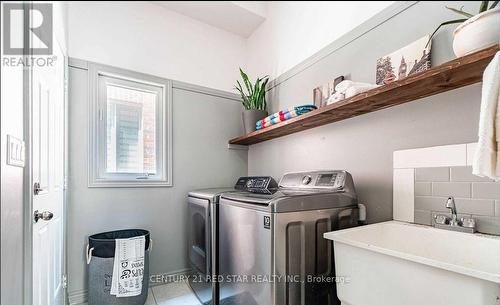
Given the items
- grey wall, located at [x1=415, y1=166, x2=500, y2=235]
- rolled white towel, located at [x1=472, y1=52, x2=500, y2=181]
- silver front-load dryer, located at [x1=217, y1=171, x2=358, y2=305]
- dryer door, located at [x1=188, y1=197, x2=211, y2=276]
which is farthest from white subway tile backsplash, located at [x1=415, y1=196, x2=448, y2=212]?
dryer door, located at [x1=188, y1=197, x2=211, y2=276]

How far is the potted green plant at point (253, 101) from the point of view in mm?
2289

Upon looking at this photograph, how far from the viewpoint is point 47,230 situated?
130 centimetres

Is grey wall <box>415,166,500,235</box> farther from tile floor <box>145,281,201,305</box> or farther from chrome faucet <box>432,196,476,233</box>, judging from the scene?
tile floor <box>145,281,201,305</box>

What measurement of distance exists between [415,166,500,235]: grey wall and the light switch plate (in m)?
1.80

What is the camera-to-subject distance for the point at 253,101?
2340 millimetres

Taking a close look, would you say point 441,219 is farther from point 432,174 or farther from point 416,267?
point 416,267

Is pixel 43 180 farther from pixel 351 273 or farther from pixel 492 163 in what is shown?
pixel 492 163

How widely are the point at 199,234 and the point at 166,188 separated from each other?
58 centimetres

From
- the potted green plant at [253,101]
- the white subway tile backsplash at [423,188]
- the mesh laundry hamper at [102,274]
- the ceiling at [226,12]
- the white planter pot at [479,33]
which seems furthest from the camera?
the potted green plant at [253,101]

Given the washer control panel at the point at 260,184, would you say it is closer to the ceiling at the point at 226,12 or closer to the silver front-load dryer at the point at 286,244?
the silver front-load dryer at the point at 286,244

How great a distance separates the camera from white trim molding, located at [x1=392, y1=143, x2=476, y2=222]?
1.14 m

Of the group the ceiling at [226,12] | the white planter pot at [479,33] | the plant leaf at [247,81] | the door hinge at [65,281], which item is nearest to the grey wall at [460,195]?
the white planter pot at [479,33]

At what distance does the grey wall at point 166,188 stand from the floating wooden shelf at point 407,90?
847mm

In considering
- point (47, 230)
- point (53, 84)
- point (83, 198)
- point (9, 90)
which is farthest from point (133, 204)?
point (9, 90)
